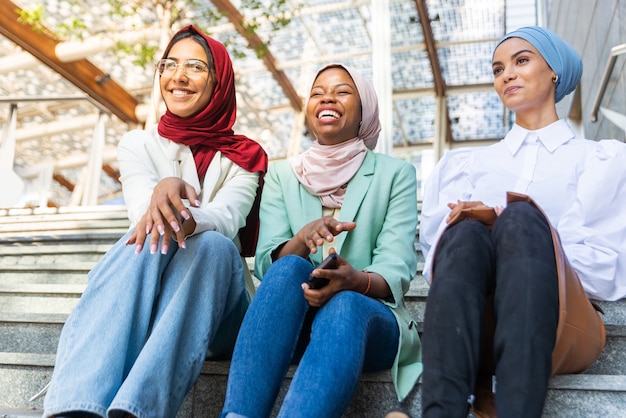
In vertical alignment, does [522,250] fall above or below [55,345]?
above

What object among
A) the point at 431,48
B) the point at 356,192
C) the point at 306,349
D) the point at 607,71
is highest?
the point at 431,48

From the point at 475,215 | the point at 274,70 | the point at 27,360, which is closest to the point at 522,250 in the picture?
the point at 475,215

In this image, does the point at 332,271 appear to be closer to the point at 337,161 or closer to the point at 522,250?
the point at 522,250

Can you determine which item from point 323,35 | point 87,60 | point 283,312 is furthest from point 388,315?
point 323,35

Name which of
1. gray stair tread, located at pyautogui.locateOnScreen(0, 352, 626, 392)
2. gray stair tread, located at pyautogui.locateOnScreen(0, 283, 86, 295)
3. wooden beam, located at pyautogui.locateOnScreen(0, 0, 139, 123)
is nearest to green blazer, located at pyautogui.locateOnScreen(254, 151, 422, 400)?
gray stair tread, located at pyautogui.locateOnScreen(0, 352, 626, 392)

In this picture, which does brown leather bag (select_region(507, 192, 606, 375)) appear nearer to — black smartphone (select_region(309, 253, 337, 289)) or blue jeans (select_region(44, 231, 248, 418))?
black smartphone (select_region(309, 253, 337, 289))

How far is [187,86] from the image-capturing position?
6.37 feet

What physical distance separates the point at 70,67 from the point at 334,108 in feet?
24.2

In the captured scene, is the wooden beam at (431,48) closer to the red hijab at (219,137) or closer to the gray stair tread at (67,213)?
the gray stair tread at (67,213)

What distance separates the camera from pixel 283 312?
4.59 feet

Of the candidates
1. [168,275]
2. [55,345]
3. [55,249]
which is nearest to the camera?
[168,275]

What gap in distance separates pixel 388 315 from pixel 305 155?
0.65 meters

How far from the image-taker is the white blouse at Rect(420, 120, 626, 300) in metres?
1.55

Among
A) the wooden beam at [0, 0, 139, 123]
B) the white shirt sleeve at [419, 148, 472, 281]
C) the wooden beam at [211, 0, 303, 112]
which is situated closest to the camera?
the white shirt sleeve at [419, 148, 472, 281]
